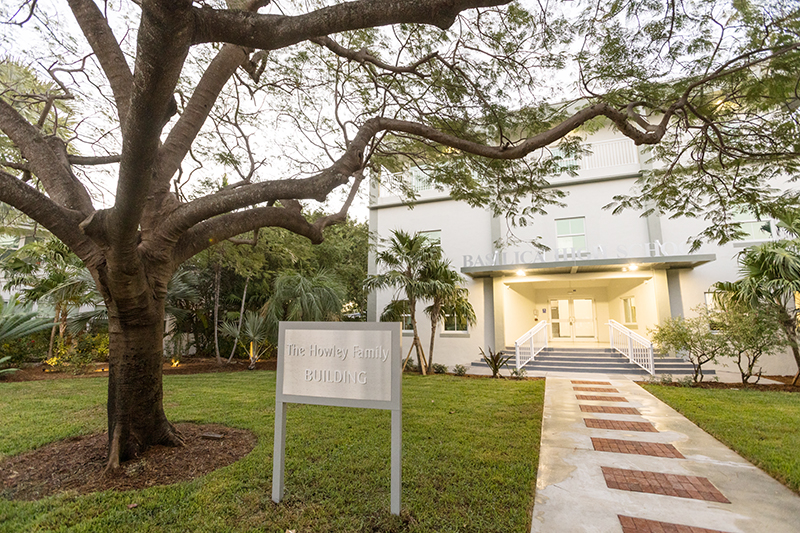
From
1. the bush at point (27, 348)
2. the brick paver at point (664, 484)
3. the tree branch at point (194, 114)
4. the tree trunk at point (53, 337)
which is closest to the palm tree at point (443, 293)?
the brick paver at point (664, 484)

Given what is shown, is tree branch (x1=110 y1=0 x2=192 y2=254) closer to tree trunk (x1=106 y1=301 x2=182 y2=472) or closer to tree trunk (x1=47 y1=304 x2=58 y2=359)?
tree trunk (x1=106 y1=301 x2=182 y2=472)

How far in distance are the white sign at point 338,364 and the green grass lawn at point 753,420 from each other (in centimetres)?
376

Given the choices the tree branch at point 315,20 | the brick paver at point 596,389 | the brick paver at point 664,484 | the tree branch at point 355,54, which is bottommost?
the brick paver at point 664,484

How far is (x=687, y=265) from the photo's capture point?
36.9 ft

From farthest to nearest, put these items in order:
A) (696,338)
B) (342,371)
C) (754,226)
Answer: (754,226) < (696,338) < (342,371)

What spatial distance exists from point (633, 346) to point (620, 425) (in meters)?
7.00

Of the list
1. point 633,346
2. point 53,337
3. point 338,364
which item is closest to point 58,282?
point 53,337

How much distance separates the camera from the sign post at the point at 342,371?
9.44 feet

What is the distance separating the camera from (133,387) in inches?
153

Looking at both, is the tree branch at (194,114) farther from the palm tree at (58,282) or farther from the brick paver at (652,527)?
the palm tree at (58,282)

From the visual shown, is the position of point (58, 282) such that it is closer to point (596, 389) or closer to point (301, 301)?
point (301, 301)

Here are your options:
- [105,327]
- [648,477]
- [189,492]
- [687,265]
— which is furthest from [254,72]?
[687,265]

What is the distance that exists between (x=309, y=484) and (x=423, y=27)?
6266mm

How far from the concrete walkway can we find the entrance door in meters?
11.6
